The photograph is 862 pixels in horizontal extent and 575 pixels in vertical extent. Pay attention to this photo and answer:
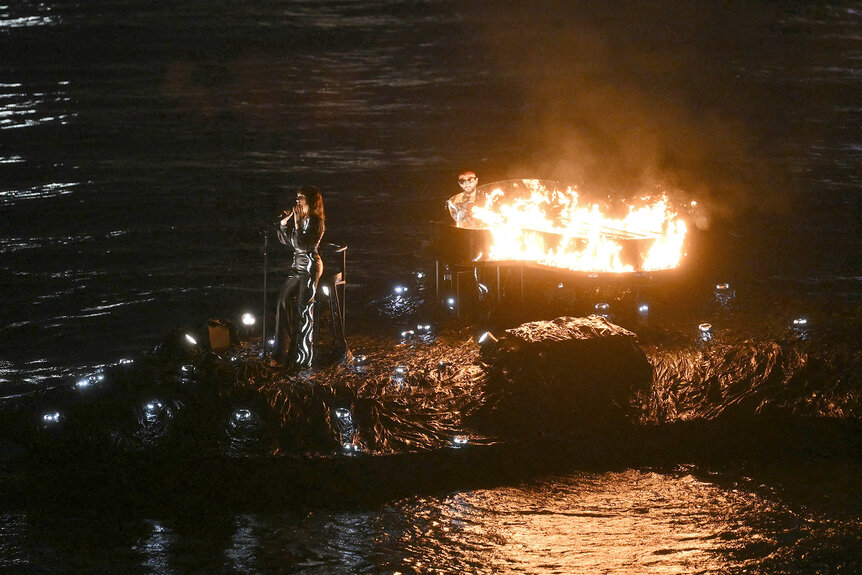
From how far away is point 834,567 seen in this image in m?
6.29

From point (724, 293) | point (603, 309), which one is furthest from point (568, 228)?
point (724, 293)

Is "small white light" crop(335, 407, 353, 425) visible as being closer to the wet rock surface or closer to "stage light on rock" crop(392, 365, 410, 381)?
"stage light on rock" crop(392, 365, 410, 381)

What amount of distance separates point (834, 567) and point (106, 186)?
515 inches

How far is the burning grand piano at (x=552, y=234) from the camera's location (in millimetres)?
10438

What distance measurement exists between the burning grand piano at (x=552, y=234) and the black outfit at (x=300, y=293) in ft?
7.55

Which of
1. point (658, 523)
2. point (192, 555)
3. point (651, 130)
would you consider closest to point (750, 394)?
point (658, 523)

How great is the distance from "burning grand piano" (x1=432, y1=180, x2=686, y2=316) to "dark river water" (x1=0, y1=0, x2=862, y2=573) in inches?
35.2

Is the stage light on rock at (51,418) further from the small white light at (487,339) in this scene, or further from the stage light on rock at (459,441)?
the small white light at (487,339)

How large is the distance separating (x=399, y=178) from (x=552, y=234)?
532cm

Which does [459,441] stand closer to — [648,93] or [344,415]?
[344,415]

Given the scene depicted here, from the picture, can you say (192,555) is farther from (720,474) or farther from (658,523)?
(720,474)

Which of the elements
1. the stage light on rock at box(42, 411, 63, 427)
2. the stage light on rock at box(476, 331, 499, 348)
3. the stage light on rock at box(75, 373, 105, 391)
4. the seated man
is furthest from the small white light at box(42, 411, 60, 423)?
the seated man

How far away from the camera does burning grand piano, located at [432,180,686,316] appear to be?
34.2 feet

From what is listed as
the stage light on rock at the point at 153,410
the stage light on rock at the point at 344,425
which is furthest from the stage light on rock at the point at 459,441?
the stage light on rock at the point at 153,410
